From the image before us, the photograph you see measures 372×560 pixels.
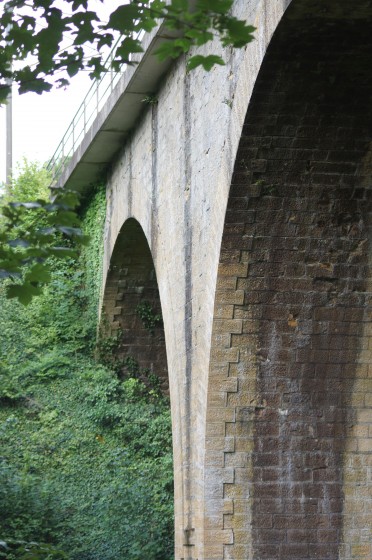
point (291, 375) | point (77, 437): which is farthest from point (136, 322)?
point (291, 375)

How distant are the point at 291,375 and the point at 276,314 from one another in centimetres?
48

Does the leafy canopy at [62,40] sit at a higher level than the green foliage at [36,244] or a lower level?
higher

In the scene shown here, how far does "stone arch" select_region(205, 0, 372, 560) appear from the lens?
7469 millimetres

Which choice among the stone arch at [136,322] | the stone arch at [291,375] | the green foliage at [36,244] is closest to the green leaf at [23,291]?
the green foliage at [36,244]

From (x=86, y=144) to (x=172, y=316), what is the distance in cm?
433

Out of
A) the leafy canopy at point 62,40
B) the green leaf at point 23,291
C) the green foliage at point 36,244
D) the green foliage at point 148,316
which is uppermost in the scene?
the green foliage at point 148,316

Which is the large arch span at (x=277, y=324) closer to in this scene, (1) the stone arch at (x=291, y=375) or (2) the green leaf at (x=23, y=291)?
(1) the stone arch at (x=291, y=375)

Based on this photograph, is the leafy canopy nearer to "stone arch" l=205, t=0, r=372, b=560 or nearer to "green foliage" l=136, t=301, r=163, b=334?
"stone arch" l=205, t=0, r=372, b=560

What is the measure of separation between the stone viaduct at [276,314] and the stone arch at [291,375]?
1cm

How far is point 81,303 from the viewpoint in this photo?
1510 cm

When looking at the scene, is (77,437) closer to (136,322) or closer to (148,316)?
(136,322)

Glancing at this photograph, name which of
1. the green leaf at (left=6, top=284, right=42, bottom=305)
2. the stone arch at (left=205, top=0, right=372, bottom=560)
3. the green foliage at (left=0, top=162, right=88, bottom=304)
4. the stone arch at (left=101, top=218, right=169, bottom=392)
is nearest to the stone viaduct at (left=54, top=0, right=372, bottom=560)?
the stone arch at (left=205, top=0, right=372, bottom=560)

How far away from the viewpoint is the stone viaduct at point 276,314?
22.9 ft

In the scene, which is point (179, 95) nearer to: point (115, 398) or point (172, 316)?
point (172, 316)
